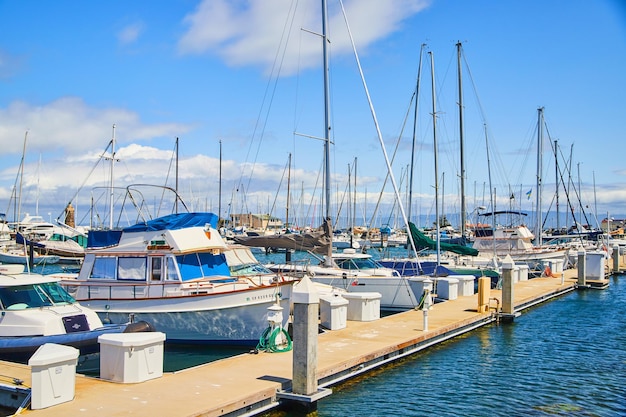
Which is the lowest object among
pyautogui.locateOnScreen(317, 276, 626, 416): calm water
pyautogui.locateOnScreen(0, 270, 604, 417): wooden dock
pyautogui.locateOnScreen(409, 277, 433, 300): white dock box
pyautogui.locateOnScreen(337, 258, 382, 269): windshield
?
pyautogui.locateOnScreen(317, 276, 626, 416): calm water

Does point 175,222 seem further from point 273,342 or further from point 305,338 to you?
point 305,338

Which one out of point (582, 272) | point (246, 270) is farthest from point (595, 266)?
point (246, 270)

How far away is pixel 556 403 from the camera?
1391cm

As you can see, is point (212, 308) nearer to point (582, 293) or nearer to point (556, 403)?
point (556, 403)

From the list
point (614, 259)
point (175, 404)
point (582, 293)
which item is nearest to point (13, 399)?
point (175, 404)

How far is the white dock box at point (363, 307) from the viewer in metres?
20.8

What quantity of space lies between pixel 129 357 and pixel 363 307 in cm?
1035

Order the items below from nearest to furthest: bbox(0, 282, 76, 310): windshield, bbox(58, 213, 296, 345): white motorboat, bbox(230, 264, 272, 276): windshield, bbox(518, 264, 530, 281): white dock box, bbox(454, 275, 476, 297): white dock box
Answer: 1. bbox(0, 282, 76, 310): windshield
2. bbox(58, 213, 296, 345): white motorboat
3. bbox(230, 264, 272, 276): windshield
4. bbox(454, 275, 476, 297): white dock box
5. bbox(518, 264, 530, 281): white dock box

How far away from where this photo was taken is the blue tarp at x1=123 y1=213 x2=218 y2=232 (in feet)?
65.3

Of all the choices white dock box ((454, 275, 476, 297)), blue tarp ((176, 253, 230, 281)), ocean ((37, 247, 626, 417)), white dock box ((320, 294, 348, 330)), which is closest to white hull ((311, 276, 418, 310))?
white dock box ((454, 275, 476, 297))

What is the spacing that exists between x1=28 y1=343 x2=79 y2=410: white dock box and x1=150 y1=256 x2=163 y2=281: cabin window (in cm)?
895

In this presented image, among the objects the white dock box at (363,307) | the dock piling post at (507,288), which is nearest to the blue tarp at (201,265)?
the white dock box at (363,307)

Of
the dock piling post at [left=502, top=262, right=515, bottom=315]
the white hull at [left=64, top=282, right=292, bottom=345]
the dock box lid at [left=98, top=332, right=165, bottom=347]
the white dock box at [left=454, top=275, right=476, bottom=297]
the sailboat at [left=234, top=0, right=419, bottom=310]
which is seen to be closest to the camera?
the dock box lid at [left=98, top=332, right=165, bottom=347]

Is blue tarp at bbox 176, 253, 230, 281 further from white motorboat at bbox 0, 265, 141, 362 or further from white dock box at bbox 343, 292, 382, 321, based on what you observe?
white dock box at bbox 343, 292, 382, 321
